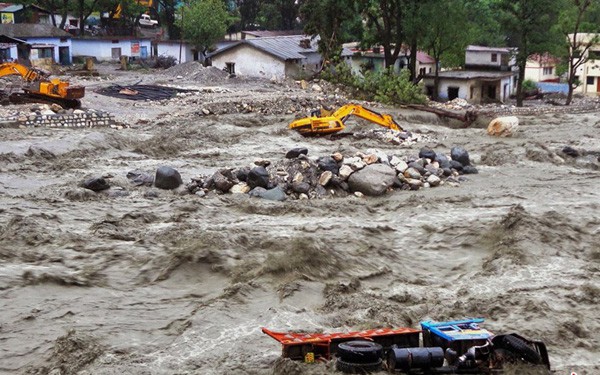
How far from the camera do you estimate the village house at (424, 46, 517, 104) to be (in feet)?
139

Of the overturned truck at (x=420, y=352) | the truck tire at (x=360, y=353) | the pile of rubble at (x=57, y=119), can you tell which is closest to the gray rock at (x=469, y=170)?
the pile of rubble at (x=57, y=119)

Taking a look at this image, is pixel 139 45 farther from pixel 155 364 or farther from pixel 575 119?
pixel 155 364

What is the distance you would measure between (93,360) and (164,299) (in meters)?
2.28

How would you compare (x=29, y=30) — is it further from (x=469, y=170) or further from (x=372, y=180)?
(x=372, y=180)

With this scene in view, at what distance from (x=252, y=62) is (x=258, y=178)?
25.9 metres

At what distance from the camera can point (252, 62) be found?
137ft

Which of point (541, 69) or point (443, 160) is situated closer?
point (443, 160)

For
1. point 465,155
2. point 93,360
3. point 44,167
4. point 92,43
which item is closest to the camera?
point 93,360

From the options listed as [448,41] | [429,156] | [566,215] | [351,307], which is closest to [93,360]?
[351,307]

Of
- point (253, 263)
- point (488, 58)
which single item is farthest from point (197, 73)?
point (253, 263)

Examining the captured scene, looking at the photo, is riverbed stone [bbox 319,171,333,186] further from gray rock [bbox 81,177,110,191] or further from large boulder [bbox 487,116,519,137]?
large boulder [bbox 487,116,519,137]

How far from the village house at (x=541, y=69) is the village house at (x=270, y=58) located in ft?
57.3

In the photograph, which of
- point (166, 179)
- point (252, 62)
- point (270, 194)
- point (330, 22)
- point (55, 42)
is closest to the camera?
point (270, 194)

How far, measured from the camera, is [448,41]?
37.7m
